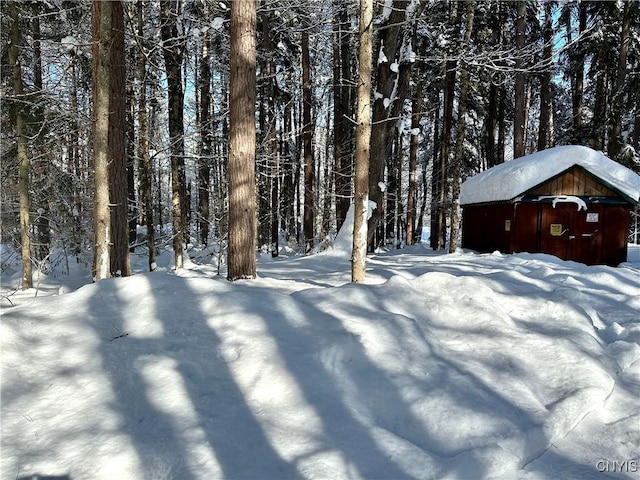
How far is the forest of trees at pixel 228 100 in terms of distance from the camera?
6.31 metres

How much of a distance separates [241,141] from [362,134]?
177cm

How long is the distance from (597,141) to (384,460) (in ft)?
69.2

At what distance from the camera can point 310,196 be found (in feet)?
52.1

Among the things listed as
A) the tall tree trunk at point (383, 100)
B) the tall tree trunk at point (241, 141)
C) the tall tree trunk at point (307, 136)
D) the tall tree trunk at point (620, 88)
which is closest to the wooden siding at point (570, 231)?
the tall tree trunk at point (620, 88)

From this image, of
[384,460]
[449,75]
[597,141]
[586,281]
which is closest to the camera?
[384,460]

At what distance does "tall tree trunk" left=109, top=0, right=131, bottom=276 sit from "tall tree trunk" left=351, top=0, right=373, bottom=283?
4157 millimetres

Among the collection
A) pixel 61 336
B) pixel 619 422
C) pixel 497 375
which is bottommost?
pixel 619 422

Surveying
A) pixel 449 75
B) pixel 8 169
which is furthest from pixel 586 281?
pixel 8 169

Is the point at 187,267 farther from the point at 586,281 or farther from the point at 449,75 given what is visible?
the point at 449,75

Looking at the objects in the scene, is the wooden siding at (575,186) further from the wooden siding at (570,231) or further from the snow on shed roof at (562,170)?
the wooden siding at (570,231)

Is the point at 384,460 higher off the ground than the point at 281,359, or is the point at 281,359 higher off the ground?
the point at 281,359

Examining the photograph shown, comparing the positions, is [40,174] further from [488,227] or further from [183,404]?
[488,227]

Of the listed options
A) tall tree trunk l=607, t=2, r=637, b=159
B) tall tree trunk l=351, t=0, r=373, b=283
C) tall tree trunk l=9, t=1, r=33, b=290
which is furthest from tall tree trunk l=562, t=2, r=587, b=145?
tall tree trunk l=9, t=1, r=33, b=290

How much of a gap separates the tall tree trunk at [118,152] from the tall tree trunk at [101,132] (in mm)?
918
